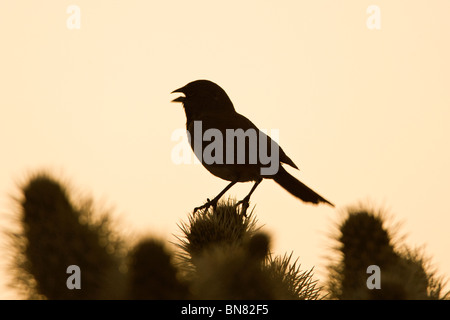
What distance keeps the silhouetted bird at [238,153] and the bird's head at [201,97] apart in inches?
8.3

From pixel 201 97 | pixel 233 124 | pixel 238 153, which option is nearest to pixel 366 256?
pixel 238 153

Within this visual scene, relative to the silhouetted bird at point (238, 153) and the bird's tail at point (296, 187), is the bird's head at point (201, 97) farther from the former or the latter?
the bird's tail at point (296, 187)

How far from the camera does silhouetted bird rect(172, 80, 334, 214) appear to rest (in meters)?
5.96

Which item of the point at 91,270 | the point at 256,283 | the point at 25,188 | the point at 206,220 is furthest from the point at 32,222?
the point at 206,220

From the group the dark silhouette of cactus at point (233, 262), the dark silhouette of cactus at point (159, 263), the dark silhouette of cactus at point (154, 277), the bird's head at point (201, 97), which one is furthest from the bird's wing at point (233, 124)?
the dark silhouette of cactus at point (154, 277)

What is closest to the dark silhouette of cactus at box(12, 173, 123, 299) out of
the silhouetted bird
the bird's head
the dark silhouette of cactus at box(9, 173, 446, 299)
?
the dark silhouette of cactus at box(9, 173, 446, 299)

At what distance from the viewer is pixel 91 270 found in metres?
2.32

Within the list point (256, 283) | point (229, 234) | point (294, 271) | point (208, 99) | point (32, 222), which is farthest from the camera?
point (208, 99)

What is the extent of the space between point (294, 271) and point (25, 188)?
72.3 inches

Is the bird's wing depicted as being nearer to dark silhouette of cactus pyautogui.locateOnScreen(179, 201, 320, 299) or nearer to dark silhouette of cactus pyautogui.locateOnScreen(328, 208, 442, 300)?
dark silhouette of cactus pyautogui.locateOnScreen(179, 201, 320, 299)

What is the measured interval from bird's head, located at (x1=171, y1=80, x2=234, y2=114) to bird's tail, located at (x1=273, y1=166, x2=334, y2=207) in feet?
4.31

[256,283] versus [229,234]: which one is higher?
[229,234]
